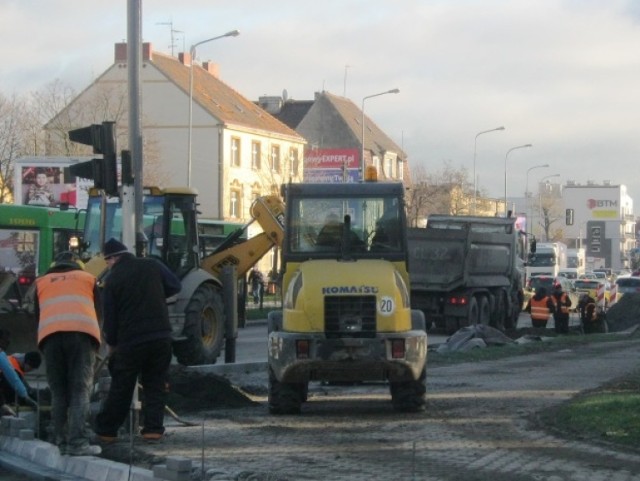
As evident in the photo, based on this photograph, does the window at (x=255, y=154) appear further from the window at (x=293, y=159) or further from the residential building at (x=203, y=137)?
the window at (x=293, y=159)

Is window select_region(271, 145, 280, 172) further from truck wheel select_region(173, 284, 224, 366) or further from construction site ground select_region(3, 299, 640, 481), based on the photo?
construction site ground select_region(3, 299, 640, 481)

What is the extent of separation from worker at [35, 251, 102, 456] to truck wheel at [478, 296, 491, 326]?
23.1m

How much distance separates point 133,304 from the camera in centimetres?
1131

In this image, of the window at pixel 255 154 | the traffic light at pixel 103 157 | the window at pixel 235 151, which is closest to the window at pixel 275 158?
the window at pixel 255 154

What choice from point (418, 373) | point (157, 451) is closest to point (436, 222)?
point (418, 373)

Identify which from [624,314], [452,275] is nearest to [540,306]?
[452,275]

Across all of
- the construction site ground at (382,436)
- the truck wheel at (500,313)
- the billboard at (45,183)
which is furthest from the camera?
the billboard at (45,183)

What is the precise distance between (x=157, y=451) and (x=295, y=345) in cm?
288

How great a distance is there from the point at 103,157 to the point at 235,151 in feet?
184

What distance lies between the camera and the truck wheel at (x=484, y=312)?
110 feet

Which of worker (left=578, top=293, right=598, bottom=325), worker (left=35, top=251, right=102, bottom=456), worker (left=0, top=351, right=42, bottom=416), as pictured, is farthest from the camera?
worker (left=578, top=293, right=598, bottom=325)

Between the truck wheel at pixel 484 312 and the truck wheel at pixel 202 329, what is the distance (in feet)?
41.6

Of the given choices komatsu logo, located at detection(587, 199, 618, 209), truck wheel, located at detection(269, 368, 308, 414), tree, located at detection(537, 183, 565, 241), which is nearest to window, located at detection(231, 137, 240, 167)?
truck wheel, located at detection(269, 368, 308, 414)

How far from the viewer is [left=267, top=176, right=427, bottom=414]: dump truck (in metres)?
13.5
